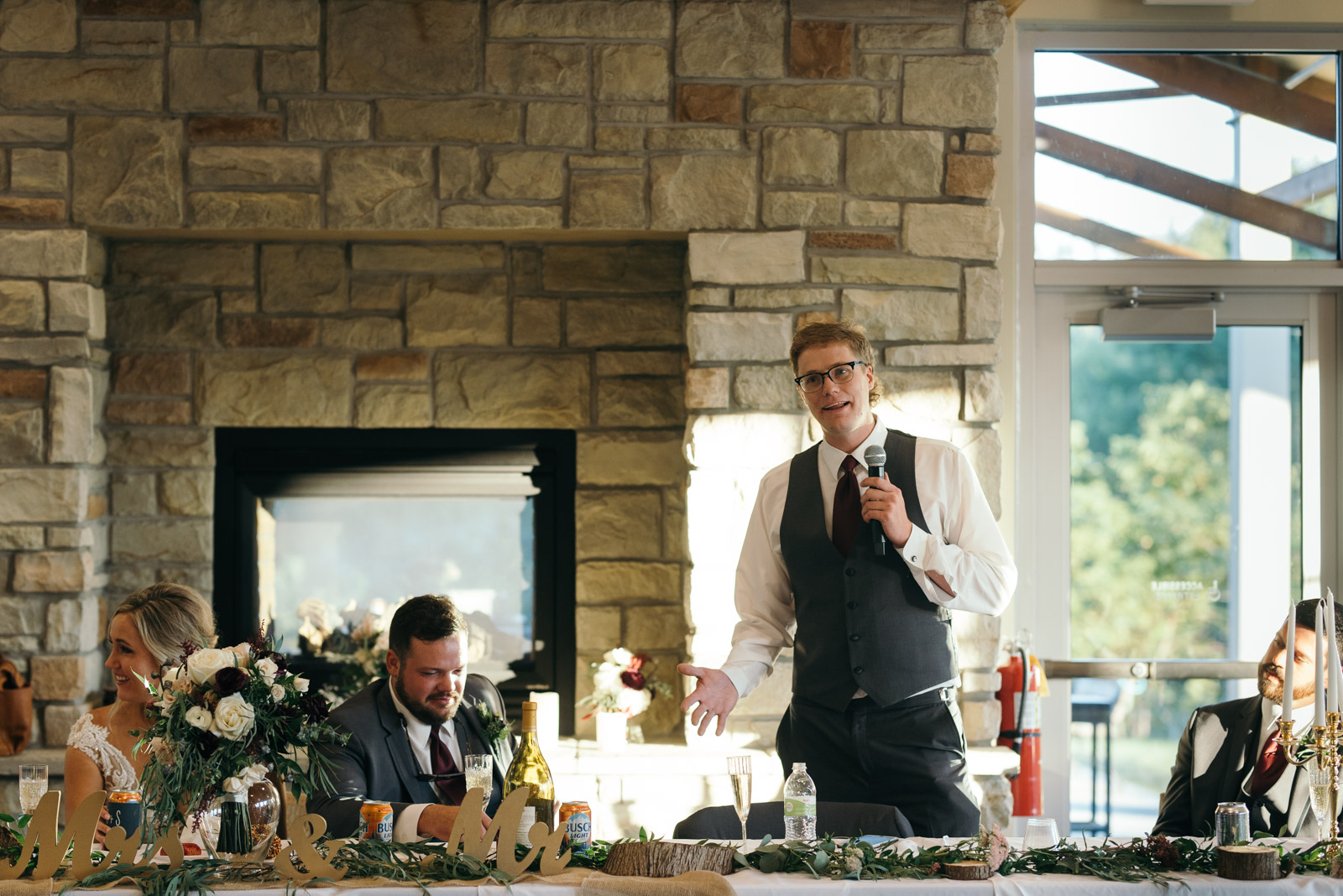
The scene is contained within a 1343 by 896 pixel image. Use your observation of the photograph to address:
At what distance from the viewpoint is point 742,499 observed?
3.16 m

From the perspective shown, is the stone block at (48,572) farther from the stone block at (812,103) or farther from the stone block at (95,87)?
the stone block at (812,103)

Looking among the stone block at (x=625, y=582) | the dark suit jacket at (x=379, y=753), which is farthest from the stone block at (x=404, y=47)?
the dark suit jacket at (x=379, y=753)

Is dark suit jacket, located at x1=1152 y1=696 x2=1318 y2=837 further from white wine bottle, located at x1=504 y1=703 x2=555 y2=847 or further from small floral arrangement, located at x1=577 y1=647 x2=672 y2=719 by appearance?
small floral arrangement, located at x1=577 y1=647 x2=672 y2=719

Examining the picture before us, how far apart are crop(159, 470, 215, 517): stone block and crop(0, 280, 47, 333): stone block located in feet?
1.82

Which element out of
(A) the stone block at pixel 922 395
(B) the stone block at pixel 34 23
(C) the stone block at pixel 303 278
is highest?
(B) the stone block at pixel 34 23

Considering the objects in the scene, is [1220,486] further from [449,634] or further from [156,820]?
[156,820]

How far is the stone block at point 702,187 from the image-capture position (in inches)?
123

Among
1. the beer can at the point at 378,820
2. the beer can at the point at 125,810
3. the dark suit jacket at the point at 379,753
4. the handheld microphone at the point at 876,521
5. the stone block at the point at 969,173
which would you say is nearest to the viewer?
the beer can at the point at 378,820

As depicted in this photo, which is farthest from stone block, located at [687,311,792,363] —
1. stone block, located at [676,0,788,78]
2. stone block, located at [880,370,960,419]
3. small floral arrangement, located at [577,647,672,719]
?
small floral arrangement, located at [577,647,672,719]

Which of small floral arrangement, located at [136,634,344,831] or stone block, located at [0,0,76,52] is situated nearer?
small floral arrangement, located at [136,634,344,831]

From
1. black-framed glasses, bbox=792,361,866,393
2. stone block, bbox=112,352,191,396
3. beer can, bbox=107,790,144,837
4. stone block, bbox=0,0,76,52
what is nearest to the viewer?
beer can, bbox=107,790,144,837

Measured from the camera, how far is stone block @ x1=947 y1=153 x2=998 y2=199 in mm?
3174

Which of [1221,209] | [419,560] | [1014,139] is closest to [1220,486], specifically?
[1221,209]

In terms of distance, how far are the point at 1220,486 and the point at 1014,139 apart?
4.15 feet
